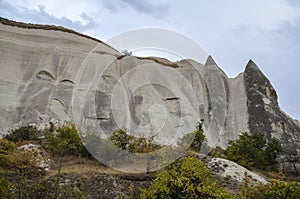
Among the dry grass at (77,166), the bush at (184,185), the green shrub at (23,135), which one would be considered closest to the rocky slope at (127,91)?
the green shrub at (23,135)

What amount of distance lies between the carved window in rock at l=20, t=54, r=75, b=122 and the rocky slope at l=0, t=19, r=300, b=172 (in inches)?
2.2

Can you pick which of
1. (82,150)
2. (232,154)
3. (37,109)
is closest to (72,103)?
(37,109)

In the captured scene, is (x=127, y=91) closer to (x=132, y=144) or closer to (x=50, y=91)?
(x=50, y=91)

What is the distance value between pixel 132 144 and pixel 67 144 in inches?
99.0

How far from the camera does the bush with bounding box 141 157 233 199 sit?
846cm

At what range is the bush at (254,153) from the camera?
1672cm

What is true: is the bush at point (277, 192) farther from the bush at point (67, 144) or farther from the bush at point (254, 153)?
the bush at point (254, 153)

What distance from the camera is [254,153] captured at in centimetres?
1706

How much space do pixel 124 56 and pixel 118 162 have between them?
16361 millimetres

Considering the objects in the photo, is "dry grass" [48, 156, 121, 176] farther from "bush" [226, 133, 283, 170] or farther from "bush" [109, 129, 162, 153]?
"bush" [226, 133, 283, 170]

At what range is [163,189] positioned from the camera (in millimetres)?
8531

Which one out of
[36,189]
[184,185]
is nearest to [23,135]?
[36,189]

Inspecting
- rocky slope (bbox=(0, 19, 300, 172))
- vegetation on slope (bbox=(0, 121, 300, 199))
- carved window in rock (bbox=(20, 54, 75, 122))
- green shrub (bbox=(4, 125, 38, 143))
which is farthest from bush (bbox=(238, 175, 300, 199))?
carved window in rock (bbox=(20, 54, 75, 122))

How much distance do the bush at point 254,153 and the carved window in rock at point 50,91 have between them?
33.3 feet
